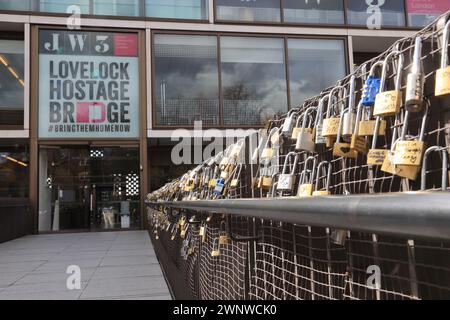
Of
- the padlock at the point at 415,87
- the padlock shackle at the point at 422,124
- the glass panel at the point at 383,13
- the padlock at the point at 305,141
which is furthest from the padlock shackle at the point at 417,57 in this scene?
the glass panel at the point at 383,13

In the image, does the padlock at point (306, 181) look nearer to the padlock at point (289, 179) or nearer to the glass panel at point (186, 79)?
the padlock at point (289, 179)

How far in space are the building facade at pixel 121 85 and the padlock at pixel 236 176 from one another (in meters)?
13.2

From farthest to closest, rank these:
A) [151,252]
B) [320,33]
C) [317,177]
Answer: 1. [320,33]
2. [151,252]
3. [317,177]

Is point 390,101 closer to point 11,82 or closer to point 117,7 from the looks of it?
point 117,7

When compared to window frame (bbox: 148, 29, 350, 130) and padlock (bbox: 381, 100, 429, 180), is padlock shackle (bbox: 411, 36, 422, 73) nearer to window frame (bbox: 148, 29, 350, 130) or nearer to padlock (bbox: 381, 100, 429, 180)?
padlock (bbox: 381, 100, 429, 180)

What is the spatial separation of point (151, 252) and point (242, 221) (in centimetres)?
693

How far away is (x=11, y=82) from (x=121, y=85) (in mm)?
3646

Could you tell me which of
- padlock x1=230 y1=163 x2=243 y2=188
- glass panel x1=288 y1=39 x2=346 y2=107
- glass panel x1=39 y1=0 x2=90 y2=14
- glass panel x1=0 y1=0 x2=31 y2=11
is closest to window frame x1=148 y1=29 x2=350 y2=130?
glass panel x1=288 y1=39 x2=346 y2=107

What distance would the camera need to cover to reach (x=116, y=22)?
1650 cm

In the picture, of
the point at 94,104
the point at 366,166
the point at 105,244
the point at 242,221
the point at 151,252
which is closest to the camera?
the point at 366,166

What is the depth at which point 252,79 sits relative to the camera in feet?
56.2

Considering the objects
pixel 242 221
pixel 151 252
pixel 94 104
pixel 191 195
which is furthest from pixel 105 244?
pixel 242 221
